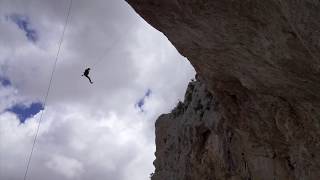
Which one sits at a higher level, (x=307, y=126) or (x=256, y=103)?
(x=256, y=103)

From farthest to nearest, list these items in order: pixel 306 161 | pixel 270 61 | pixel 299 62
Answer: pixel 306 161
pixel 270 61
pixel 299 62

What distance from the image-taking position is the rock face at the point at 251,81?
913cm

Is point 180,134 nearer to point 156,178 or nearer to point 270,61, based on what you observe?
point 156,178

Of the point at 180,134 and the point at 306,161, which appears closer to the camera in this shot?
the point at 306,161

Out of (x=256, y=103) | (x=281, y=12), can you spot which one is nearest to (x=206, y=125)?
(x=256, y=103)

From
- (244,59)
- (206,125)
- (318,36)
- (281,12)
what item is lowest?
(318,36)

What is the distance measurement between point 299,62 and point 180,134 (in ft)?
49.5

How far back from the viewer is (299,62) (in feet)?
31.9

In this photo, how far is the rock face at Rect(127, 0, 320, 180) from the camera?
9.13 m

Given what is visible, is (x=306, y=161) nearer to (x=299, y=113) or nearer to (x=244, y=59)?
(x=299, y=113)

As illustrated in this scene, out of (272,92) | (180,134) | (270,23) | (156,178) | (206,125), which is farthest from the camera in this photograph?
(156,178)

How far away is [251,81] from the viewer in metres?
12.7

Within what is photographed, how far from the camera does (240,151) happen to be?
18.3 metres

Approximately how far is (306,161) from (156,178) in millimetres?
14164
